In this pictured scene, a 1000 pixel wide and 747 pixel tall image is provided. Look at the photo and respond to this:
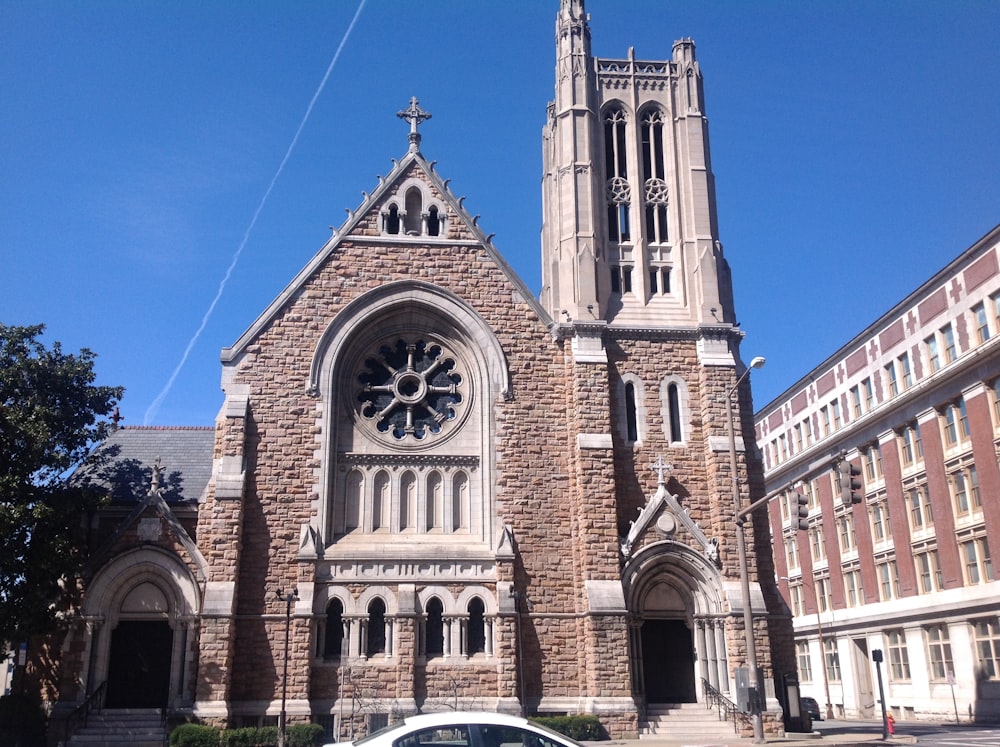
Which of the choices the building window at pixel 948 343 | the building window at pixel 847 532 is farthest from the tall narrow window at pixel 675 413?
the building window at pixel 847 532

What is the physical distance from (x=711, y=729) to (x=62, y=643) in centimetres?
1701

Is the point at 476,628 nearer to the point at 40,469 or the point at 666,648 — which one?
the point at 666,648

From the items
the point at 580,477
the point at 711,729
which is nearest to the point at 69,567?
the point at 580,477

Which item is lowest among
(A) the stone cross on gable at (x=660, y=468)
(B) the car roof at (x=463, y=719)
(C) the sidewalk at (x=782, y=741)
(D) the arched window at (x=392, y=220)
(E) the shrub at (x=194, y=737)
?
(C) the sidewalk at (x=782, y=741)

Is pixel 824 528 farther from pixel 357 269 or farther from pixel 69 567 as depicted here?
pixel 69 567

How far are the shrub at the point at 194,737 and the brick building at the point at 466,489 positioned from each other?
0.89m

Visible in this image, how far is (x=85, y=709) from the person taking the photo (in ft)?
78.0

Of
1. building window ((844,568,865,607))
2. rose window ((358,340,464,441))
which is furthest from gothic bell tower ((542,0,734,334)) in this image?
building window ((844,568,865,607))

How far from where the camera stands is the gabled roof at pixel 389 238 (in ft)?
91.6

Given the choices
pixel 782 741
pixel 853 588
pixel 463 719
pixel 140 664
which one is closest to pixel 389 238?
pixel 140 664

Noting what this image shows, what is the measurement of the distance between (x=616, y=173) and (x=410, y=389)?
9955 millimetres

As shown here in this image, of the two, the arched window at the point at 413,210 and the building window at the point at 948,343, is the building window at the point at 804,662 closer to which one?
the building window at the point at 948,343

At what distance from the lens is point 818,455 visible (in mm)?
50125

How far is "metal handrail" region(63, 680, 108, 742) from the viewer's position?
23.5 metres
